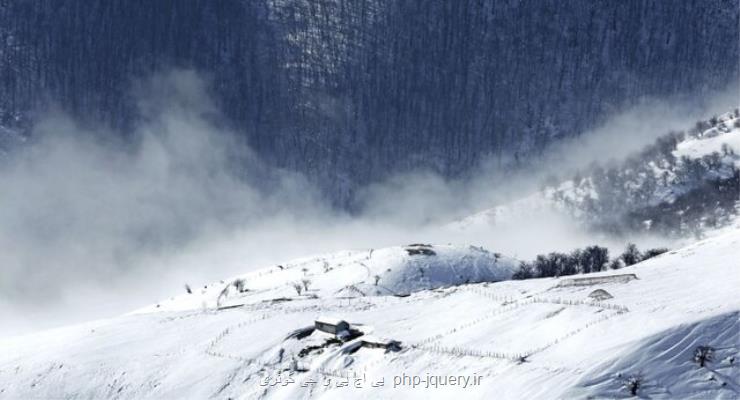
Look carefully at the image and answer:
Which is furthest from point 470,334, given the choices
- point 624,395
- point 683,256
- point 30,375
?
point 30,375

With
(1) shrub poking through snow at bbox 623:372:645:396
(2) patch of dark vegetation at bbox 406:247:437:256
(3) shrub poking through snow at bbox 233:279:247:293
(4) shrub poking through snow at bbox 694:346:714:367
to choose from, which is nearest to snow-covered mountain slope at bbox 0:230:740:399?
(1) shrub poking through snow at bbox 623:372:645:396

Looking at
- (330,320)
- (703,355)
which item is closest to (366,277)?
(330,320)

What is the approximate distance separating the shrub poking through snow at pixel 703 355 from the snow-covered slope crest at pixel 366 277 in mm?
90758

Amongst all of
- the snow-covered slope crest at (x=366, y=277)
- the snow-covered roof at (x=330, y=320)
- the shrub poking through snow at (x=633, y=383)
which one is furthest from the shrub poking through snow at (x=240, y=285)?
the shrub poking through snow at (x=633, y=383)

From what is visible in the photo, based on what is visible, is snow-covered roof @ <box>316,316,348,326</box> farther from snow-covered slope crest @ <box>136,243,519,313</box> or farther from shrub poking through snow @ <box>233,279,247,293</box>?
shrub poking through snow @ <box>233,279,247,293</box>

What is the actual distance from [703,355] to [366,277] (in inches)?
4001

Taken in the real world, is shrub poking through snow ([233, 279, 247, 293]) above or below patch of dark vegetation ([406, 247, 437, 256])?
below

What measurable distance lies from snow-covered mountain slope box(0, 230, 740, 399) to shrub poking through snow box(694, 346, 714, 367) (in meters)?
0.46

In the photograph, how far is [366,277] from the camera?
17350 cm

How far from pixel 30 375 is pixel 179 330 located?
60.8 ft

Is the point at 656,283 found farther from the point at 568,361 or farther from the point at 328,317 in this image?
the point at 328,317

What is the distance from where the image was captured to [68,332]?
384ft

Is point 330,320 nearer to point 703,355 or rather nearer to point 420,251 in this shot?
point 703,355

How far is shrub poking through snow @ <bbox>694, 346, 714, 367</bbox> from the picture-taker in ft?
247
